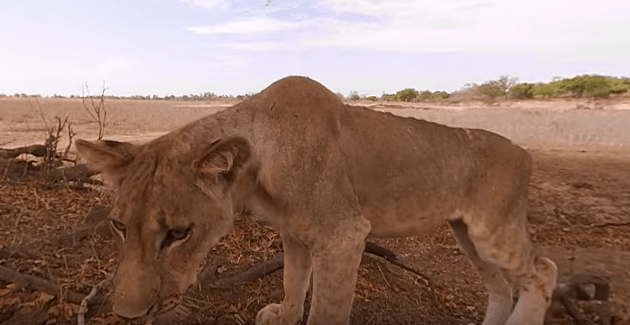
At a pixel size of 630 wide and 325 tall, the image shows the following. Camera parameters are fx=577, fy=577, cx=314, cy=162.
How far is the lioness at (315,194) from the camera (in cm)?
332

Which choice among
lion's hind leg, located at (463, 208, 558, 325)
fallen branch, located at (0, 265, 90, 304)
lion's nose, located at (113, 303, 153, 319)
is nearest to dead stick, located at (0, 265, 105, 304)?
fallen branch, located at (0, 265, 90, 304)

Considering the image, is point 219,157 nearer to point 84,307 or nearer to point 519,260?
point 84,307

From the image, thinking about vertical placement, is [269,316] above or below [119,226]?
below

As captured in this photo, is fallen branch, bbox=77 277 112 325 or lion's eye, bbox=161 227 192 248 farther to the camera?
fallen branch, bbox=77 277 112 325

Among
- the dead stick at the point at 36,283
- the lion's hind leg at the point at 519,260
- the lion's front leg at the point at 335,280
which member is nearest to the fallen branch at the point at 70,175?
the dead stick at the point at 36,283

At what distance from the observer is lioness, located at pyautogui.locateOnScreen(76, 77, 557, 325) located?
332 cm

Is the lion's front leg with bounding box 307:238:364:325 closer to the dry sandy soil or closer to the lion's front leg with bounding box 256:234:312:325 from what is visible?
the lion's front leg with bounding box 256:234:312:325

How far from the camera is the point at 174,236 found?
3354 mm

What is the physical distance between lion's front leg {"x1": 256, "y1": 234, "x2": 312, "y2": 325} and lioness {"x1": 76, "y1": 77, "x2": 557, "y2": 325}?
0.04ft

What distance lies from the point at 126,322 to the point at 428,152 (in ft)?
8.99

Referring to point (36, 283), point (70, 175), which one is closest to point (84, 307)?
point (36, 283)

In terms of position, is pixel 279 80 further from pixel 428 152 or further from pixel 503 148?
pixel 503 148

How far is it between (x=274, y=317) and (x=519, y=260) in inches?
85.1

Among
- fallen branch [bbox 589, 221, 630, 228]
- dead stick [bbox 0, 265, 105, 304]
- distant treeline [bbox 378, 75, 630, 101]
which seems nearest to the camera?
dead stick [bbox 0, 265, 105, 304]
